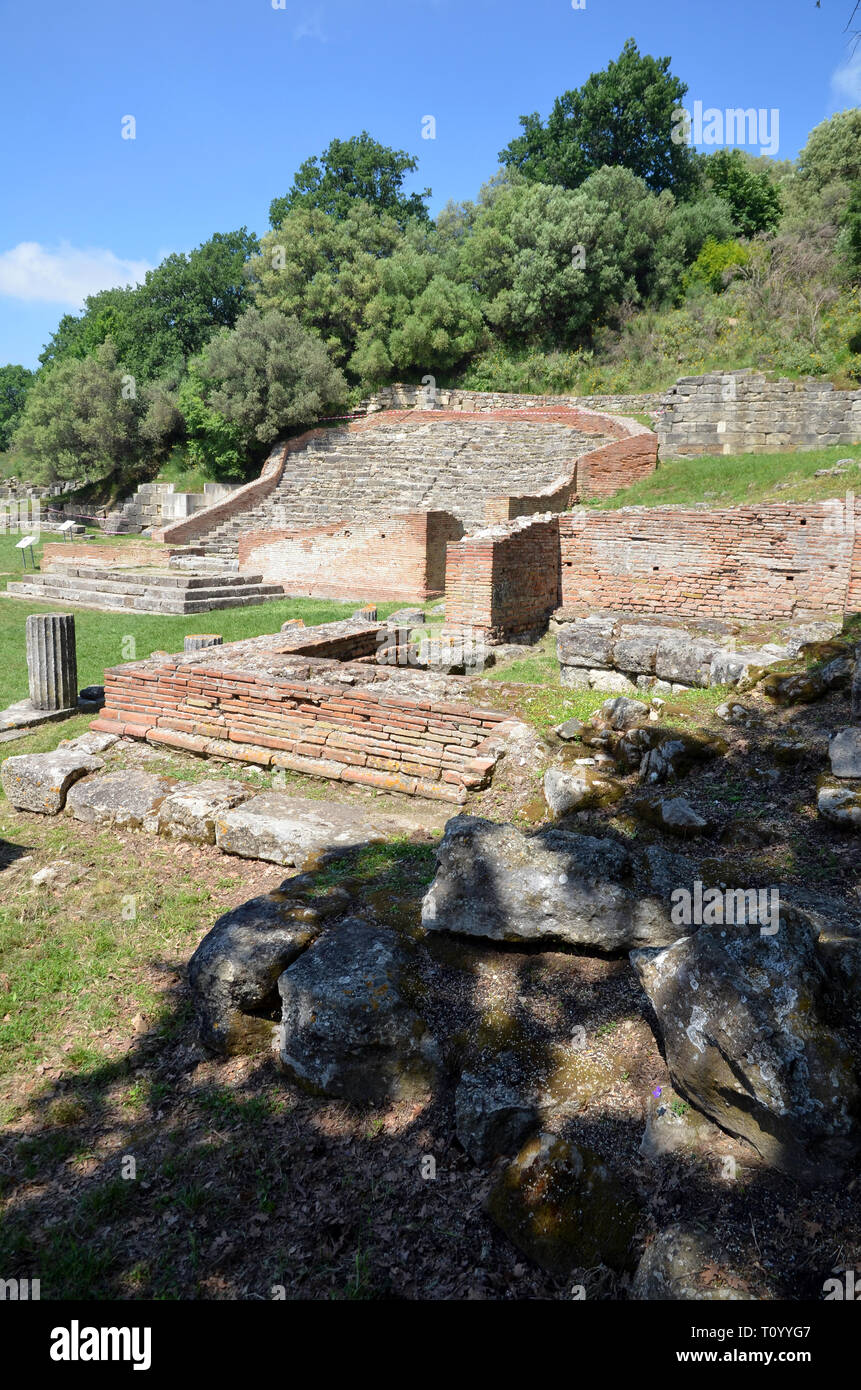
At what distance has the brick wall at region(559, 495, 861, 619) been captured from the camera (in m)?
10.2

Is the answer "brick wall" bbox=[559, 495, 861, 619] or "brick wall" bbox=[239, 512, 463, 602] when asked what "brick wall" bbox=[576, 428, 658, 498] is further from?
"brick wall" bbox=[559, 495, 861, 619]

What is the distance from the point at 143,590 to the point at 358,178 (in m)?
32.0

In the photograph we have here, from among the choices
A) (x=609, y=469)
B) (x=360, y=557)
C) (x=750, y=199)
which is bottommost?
(x=360, y=557)

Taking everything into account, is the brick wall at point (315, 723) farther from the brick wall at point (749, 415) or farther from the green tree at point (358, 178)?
the green tree at point (358, 178)

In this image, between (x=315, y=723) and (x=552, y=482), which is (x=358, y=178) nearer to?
(x=552, y=482)

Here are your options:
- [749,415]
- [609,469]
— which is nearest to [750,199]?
[749,415]

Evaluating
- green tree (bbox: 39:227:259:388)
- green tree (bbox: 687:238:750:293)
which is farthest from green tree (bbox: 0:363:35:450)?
green tree (bbox: 687:238:750:293)

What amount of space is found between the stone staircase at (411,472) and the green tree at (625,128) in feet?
58.5

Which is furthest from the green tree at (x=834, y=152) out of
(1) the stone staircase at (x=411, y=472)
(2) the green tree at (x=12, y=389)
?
(2) the green tree at (x=12, y=389)

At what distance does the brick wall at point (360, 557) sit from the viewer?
16.1 meters

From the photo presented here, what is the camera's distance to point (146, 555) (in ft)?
65.4

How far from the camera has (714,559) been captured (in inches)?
434

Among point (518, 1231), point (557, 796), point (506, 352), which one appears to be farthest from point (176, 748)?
point (506, 352)

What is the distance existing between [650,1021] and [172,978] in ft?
7.79
